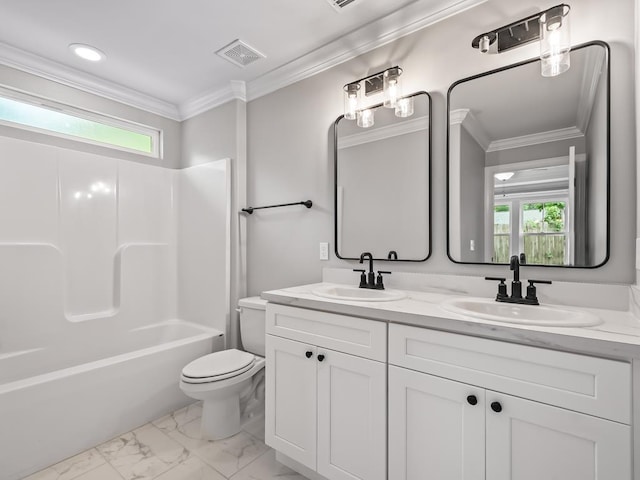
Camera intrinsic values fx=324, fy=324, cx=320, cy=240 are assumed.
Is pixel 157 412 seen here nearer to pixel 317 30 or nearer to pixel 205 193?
pixel 205 193

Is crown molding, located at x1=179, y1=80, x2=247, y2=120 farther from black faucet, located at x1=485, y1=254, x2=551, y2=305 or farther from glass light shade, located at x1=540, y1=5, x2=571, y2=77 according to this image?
black faucet, located at x1=485, y1=254, x2=551, y2=305

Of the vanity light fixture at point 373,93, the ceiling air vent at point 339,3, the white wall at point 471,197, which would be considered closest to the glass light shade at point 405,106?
the vanity light fixture at point 373,93

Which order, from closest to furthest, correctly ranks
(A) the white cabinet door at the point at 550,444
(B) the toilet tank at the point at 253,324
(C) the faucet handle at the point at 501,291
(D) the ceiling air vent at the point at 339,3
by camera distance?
(A) the white cabinet door at the point at 550,444, (C) the faucet handle at the point at 501,291, (D) the ceiling air vent at the point at 339,3, (B) the toilet tank at the point at 253,324

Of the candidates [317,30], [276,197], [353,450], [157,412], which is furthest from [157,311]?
[317,30]

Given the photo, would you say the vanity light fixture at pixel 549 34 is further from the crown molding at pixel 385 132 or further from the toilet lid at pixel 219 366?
the toilet lid at pixel 219 366

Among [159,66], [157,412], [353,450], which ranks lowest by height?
[157,412]

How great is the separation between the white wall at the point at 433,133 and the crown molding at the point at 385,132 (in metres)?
0.09

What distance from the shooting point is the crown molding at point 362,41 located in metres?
1.74

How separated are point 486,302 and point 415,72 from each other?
132 centimetres

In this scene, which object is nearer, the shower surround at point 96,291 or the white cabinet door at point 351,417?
the white cabinet door at point 351,417

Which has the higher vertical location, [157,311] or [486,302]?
[486,302]

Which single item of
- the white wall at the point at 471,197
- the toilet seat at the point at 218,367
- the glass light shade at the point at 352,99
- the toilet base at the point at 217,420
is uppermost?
the glass light shade at the point at 352,99

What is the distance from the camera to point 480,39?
→ 157 cm

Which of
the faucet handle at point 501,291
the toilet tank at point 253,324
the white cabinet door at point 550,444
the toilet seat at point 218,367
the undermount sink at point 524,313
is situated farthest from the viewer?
the toilet tank at point 253,324
